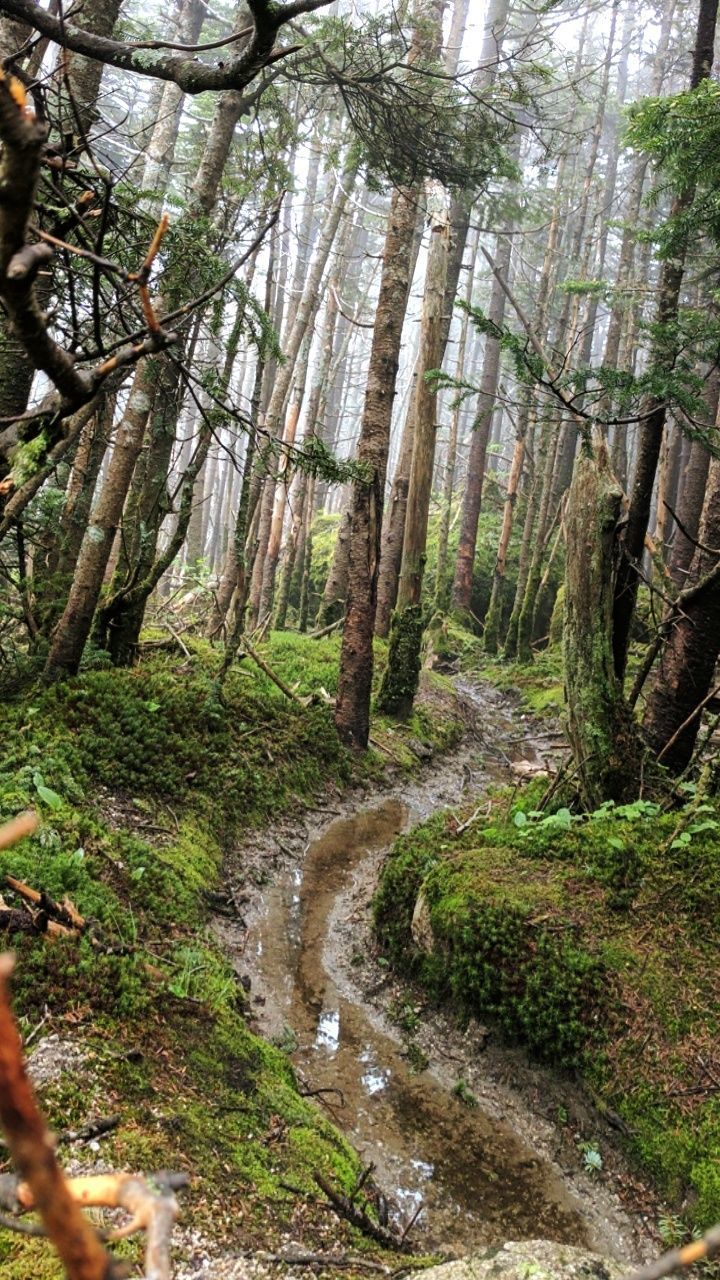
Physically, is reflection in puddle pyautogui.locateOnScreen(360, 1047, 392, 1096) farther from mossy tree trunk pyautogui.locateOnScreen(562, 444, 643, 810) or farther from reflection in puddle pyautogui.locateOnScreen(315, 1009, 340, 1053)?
mossy tree trunk pyautogui.locateOnScreen(562, 444, 643, 810)

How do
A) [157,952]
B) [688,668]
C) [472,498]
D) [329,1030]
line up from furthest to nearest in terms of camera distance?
[472,498], [688,668], [329,1030], [157,952]

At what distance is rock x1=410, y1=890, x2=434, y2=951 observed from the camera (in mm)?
4926

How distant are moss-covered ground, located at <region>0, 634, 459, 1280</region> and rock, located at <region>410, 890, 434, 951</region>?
134cm

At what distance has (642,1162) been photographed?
3.57 meters

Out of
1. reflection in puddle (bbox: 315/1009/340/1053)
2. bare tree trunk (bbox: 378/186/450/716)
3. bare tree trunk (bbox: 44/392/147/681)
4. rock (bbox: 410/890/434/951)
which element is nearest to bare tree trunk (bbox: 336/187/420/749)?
bare tree trunk (bbox: 378/186/450/716)

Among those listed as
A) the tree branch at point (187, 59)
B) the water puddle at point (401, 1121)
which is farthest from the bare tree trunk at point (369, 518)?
the tree branch at point (187, 59)

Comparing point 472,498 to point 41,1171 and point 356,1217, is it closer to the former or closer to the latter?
point 356,1217

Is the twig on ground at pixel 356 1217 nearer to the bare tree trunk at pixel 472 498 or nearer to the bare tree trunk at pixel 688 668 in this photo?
the bare tree trunk at pixel 688 668

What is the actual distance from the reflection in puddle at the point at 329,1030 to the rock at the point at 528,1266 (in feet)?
7.01

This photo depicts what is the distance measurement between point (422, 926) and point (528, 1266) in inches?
106

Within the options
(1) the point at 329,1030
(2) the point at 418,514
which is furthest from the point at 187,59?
(2) the point at 418,514

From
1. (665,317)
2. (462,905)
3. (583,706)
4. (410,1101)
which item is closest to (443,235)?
(665,317)

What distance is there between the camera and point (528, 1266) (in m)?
2.31

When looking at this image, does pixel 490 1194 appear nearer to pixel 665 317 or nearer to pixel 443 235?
pixel 665 317
